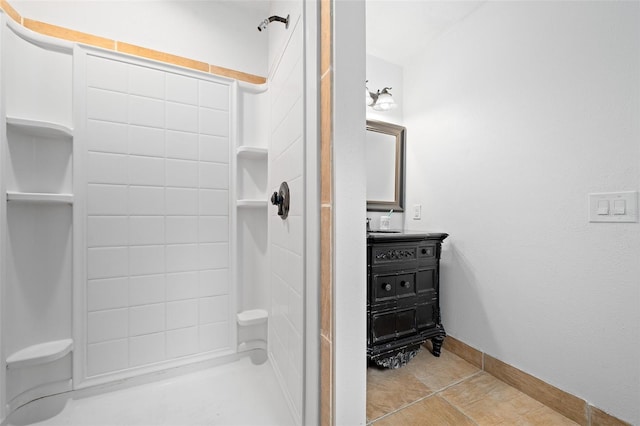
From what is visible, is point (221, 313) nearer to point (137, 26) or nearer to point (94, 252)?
point (94, 252)

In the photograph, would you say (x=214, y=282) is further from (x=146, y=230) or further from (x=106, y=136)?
(x=106, y=136)

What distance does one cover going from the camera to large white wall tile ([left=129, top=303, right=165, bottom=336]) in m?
1.29

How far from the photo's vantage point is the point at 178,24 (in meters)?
1.41

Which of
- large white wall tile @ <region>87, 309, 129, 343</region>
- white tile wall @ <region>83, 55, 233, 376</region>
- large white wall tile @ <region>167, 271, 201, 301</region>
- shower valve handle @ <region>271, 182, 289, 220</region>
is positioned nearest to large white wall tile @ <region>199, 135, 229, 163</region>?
white tile wall @ <region>83, 55, 233, 376</region>

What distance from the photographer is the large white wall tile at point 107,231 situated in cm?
Result: 122

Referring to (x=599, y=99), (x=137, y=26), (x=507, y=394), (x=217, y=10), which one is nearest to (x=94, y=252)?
(x=137, y=26)

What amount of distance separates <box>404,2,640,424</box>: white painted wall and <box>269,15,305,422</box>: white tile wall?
1227 mm

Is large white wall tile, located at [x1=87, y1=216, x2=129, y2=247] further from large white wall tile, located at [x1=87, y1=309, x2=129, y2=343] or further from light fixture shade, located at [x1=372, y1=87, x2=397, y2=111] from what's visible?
light fixture shade, located at [x1=372, y1=87, x2=397, y2=111]

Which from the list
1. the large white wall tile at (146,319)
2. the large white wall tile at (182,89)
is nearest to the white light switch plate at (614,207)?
the large white wall tile at (182,89)

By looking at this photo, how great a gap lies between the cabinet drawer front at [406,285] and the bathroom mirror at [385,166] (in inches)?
23.4

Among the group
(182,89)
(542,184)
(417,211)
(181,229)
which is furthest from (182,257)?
(542,184)

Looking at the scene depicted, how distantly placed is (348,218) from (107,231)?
1.19 m

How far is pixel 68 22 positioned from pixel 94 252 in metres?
1.06

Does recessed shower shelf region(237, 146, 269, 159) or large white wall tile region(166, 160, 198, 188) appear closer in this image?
large white wall tile region(166, 160, 198, 188)
